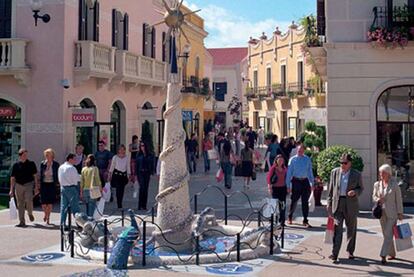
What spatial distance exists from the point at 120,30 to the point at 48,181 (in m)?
12.1

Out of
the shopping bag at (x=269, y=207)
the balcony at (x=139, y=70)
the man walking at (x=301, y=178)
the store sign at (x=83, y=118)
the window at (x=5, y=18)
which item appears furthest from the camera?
the balcony at (x=139, y=70)

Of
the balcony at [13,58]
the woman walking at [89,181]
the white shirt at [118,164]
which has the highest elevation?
the balcony at [13,58]

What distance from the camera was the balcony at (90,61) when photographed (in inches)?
778

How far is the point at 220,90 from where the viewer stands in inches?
2726

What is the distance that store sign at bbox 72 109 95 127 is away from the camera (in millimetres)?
19203

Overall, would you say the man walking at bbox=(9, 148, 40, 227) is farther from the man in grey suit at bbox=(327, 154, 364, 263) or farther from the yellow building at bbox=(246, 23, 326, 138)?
the yellow building at bbox=(246, 23, 326, 138)

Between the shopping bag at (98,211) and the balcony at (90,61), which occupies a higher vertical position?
the balcony at (90,61)

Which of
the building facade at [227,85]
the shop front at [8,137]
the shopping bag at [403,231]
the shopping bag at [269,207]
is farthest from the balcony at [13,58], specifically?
the building facade at [227,85]

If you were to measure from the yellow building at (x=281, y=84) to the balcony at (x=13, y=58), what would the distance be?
21529 millimetres

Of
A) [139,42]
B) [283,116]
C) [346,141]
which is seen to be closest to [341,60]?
[346,141]

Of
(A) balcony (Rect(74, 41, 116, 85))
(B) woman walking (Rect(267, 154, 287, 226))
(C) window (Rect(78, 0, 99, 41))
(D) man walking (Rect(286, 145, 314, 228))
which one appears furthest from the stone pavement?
(C) window (Rect(78, 0, 99, 41))

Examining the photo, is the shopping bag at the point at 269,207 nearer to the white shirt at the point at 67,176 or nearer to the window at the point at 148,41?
the white shirt at the point at 67,176

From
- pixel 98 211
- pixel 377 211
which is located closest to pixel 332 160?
pixel 377 211

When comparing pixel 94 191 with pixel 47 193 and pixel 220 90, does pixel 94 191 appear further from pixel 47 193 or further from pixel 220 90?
pixel 220 90
